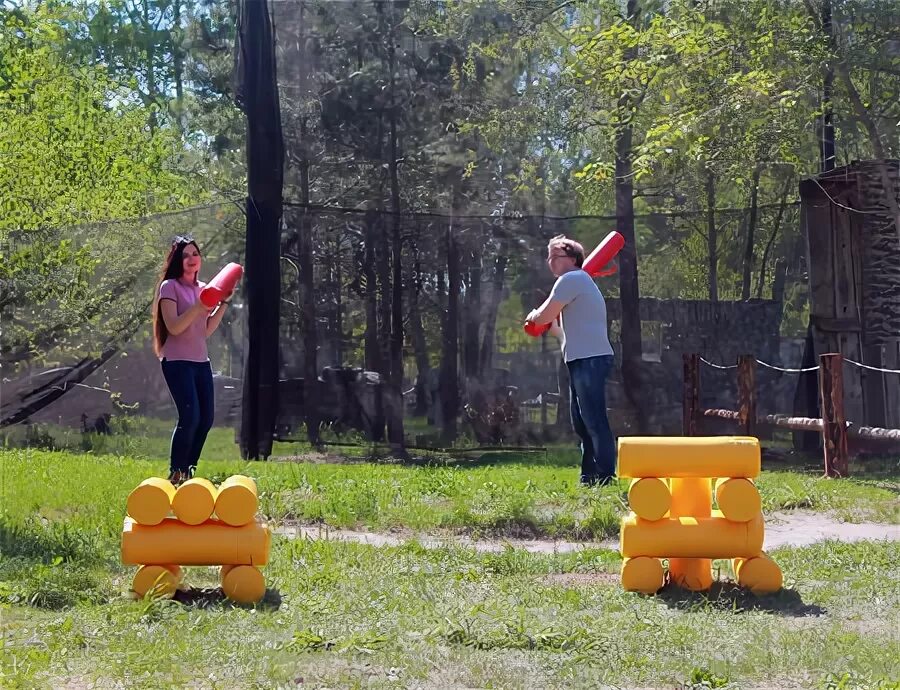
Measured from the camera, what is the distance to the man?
826 centimetres

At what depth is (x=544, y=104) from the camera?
14016 mm

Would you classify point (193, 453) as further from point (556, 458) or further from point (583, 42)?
point (583, 42)

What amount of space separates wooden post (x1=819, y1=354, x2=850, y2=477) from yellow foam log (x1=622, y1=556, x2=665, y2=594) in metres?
5.71

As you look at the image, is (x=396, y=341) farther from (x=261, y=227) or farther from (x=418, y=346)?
(x=261, y=227)

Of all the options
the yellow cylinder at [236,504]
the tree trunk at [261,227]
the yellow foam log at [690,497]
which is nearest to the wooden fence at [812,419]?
the tree trunk at [261,227]

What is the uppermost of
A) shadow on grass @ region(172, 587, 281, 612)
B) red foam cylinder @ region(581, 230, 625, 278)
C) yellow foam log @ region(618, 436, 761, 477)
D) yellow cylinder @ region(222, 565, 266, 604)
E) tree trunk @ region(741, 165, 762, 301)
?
tree trunk @ region(741, 165, 762, 301)

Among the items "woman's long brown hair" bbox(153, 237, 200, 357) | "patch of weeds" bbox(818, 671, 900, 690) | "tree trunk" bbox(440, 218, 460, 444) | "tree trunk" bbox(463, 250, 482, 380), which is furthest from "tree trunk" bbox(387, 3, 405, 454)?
"patch of weeds" bbox(818, 671, 900, 690)

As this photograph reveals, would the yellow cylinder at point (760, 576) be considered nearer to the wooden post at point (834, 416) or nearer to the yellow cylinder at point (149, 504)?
the yellow cylinder at point (149, 504)

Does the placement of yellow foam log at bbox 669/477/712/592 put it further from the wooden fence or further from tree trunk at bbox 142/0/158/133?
tree trunk at bbox 142/0/158/133

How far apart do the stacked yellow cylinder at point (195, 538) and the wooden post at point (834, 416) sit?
679 cm

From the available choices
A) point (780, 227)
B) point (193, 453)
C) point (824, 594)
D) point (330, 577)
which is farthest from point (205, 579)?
point (780, 227)

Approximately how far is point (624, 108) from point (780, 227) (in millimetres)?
2296

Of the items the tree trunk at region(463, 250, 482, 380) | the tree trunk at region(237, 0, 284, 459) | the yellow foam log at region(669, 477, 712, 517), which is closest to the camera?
the yellow foam log at region(669, 477, 712, 517)

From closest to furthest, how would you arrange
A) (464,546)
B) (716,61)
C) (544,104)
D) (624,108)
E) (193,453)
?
(464,546) < (193,453) < (716,61) < (624,108) < (544,104)
